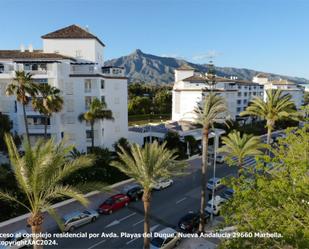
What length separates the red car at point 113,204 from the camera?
25.6 metres

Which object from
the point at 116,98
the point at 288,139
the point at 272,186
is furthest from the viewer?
the point at 116,98

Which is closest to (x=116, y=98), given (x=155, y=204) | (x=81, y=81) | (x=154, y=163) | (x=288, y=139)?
(x=81, y=81)

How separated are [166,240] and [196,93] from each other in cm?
4627

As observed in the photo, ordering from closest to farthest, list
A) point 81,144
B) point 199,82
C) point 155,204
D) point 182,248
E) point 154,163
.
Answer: point 154,163, point 182,248, point 155,204, point 81,144, point 199,82

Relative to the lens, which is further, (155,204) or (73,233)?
(155,204)

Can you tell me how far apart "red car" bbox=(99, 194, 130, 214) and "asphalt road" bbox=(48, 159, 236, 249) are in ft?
1.42

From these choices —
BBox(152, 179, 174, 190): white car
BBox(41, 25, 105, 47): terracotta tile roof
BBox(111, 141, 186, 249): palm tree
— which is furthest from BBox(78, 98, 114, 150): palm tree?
BBox(111, 141, 186, 249): palm tree

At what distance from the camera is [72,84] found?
120 feet

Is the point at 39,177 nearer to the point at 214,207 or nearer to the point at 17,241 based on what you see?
the point at 17,241

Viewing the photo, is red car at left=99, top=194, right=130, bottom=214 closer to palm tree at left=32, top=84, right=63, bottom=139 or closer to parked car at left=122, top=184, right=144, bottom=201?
parked car at left=122, top=184, right=144, bottom=201

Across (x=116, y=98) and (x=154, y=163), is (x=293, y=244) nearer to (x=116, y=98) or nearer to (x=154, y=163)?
(x=154, y=163)

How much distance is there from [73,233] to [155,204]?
344 inches

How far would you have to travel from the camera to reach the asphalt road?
21.2 meters

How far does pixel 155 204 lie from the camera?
28.1 m
